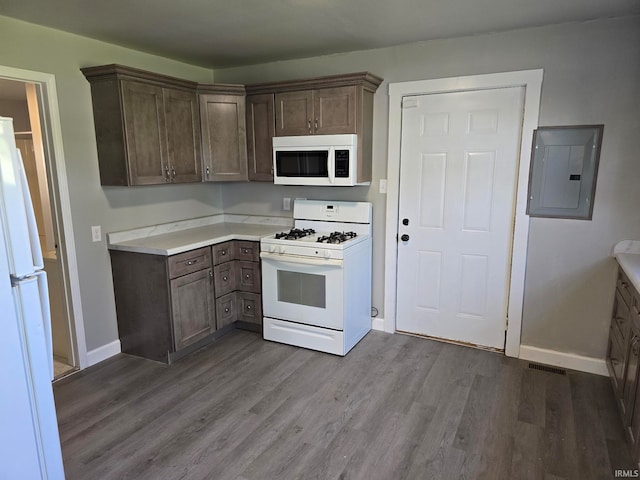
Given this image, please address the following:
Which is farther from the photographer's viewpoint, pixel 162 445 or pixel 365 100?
pixel 365 100

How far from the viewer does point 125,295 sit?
3350 mm

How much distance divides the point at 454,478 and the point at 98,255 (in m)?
2.91

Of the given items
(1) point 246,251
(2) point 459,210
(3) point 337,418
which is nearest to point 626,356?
(2) point 459,210

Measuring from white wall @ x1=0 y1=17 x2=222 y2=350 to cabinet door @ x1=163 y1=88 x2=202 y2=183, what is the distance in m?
0.38

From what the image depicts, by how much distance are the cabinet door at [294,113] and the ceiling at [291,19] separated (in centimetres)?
39

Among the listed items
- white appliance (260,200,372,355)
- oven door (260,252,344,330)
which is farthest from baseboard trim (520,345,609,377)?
oven door (260,252,344,330)

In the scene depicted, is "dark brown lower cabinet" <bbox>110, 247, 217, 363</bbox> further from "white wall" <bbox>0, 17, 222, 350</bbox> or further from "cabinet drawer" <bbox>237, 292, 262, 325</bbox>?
"cabinet drawer" <bbox>237, 292, 262, 325</bbox>

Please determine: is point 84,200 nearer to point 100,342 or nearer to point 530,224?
point 100,342

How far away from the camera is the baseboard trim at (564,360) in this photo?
3.03 m

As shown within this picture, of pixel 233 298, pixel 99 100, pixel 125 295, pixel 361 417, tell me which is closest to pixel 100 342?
pixel 125 295

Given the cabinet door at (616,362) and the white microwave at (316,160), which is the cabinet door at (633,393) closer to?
the cabinet door at (616,362)

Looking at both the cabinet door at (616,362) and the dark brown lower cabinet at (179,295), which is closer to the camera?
the cabinet door at (616,362)

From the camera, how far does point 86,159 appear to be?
313 cm

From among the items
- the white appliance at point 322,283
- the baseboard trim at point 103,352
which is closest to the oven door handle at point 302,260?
the white appliance at point 322,283
